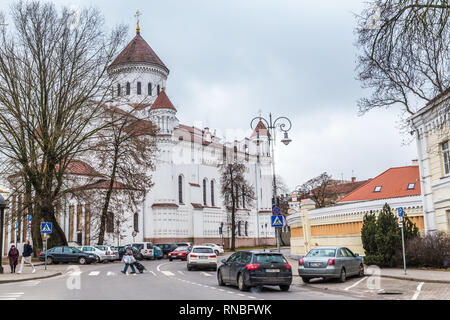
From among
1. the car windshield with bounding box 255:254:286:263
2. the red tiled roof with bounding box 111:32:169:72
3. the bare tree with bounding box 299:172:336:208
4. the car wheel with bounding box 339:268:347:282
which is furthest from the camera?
the bare tree with bounding box 299:172:336:208

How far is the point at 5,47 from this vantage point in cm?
3297

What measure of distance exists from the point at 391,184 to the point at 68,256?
88.0ft

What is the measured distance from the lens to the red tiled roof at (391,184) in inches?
1558

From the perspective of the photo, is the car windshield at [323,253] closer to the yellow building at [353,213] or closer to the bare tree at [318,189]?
the yellow building at [353,213]

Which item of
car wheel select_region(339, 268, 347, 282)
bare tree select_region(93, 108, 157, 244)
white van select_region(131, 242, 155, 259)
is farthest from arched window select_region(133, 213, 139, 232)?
car wheel select_region(339, 268, 347, 282)


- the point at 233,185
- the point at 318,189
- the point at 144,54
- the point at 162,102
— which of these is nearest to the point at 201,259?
the point at 233,185

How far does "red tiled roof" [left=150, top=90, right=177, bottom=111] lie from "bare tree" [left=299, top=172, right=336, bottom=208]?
31.4m

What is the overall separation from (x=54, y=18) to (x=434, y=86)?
28176 mm

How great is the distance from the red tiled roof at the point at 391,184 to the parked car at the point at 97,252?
2115cm

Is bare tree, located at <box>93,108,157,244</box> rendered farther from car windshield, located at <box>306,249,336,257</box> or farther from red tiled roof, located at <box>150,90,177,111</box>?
car windshield, located at <box>306,249,336,257</box>

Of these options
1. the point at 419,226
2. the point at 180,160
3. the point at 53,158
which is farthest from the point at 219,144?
the point at 419,226

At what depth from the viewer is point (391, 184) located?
4109cm

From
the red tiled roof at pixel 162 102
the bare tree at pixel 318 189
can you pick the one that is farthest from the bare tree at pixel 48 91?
the bare tree at pixel 318 189

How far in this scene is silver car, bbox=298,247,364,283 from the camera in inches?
728
